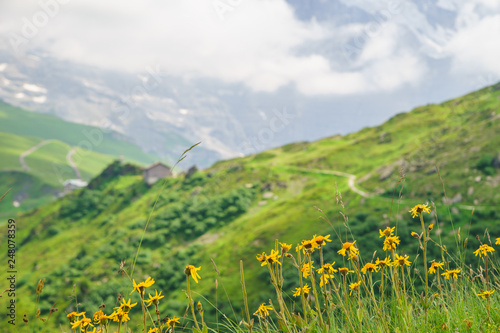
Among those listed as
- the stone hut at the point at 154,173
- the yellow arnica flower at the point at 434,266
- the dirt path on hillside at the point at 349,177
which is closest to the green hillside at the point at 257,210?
the dirt path on hillside at the point at 349,177

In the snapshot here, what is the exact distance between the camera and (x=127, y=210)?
162 meters


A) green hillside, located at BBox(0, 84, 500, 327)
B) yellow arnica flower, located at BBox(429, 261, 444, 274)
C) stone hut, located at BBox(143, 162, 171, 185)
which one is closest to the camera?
yellow arnica flower, located at BBox(429, 261, 444, 274)

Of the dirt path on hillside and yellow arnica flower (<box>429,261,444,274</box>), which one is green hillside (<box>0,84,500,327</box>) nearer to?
the dirt path on hillside

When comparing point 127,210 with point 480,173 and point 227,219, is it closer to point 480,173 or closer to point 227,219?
point 227,219

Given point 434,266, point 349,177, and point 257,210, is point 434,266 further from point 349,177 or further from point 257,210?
point 257,210

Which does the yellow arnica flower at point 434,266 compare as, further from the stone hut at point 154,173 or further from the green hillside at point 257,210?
the stone hut at point 154,173

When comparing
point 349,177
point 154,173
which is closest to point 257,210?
point 349,177

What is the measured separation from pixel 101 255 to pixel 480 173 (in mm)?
119448

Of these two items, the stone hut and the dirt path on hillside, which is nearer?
the dirt path on hillside

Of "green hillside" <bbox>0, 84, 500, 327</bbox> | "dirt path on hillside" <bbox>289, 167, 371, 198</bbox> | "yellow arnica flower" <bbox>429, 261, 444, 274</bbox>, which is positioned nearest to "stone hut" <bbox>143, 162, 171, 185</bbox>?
"green hillside" <bbox>0, 84, 500, 327</bbox>

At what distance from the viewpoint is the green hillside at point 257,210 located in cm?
7488

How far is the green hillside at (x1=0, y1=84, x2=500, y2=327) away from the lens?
246ft

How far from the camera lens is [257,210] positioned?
130375 mm

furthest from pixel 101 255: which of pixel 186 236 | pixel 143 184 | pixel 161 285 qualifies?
pixel 143 184
